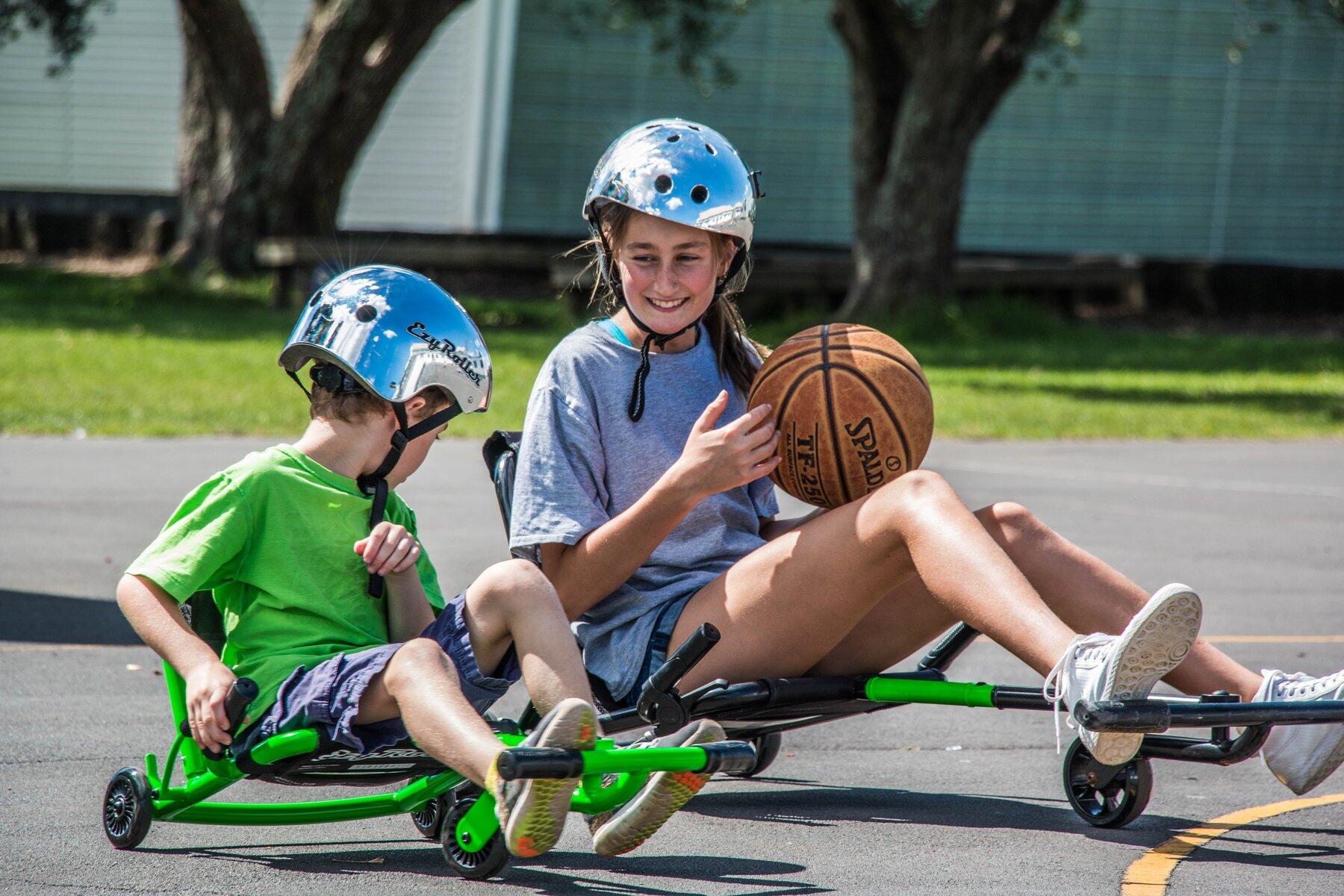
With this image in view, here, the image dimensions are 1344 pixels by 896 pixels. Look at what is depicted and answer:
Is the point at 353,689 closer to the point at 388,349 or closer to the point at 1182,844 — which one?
the point at 388,349

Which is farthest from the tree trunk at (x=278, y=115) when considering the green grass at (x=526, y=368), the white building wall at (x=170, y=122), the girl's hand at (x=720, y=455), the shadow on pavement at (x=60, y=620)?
the girl's hand at (x=720, y=455)

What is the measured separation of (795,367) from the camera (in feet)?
14.4

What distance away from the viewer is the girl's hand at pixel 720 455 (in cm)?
395

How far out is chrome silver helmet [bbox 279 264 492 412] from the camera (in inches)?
156

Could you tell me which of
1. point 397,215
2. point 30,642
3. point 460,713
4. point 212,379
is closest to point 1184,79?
point 397,215

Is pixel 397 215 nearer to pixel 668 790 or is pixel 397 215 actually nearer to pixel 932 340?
pixel 932 340

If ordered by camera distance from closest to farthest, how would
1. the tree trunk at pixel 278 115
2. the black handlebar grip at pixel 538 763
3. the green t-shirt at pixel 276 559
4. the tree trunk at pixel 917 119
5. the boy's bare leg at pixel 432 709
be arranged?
the black handlebar grip at pixel 538 763 → the boy's bare leg at pixel 432 709 → the green t-shirt at pixel 276 559 → the tree trunk at pixel 917 119 → the tree trunk at pixel 278 115

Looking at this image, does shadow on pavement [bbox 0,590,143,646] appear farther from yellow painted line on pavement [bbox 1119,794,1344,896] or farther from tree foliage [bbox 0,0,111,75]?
tree foliage [bbox 0,0,111,75]

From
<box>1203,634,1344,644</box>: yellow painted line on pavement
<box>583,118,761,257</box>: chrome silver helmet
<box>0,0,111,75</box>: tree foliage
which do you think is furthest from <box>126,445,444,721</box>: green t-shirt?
<box>0,0,111,75</box>: tree foliage

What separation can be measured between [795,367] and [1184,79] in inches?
997

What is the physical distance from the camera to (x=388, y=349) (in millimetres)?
3967

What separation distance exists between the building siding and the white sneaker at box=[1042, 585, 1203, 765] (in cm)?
Result: 2341

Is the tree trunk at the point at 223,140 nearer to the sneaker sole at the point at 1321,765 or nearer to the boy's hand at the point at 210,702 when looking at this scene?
the boy's hand at the point at 210,702

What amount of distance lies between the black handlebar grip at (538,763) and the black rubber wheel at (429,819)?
0.88 metres
